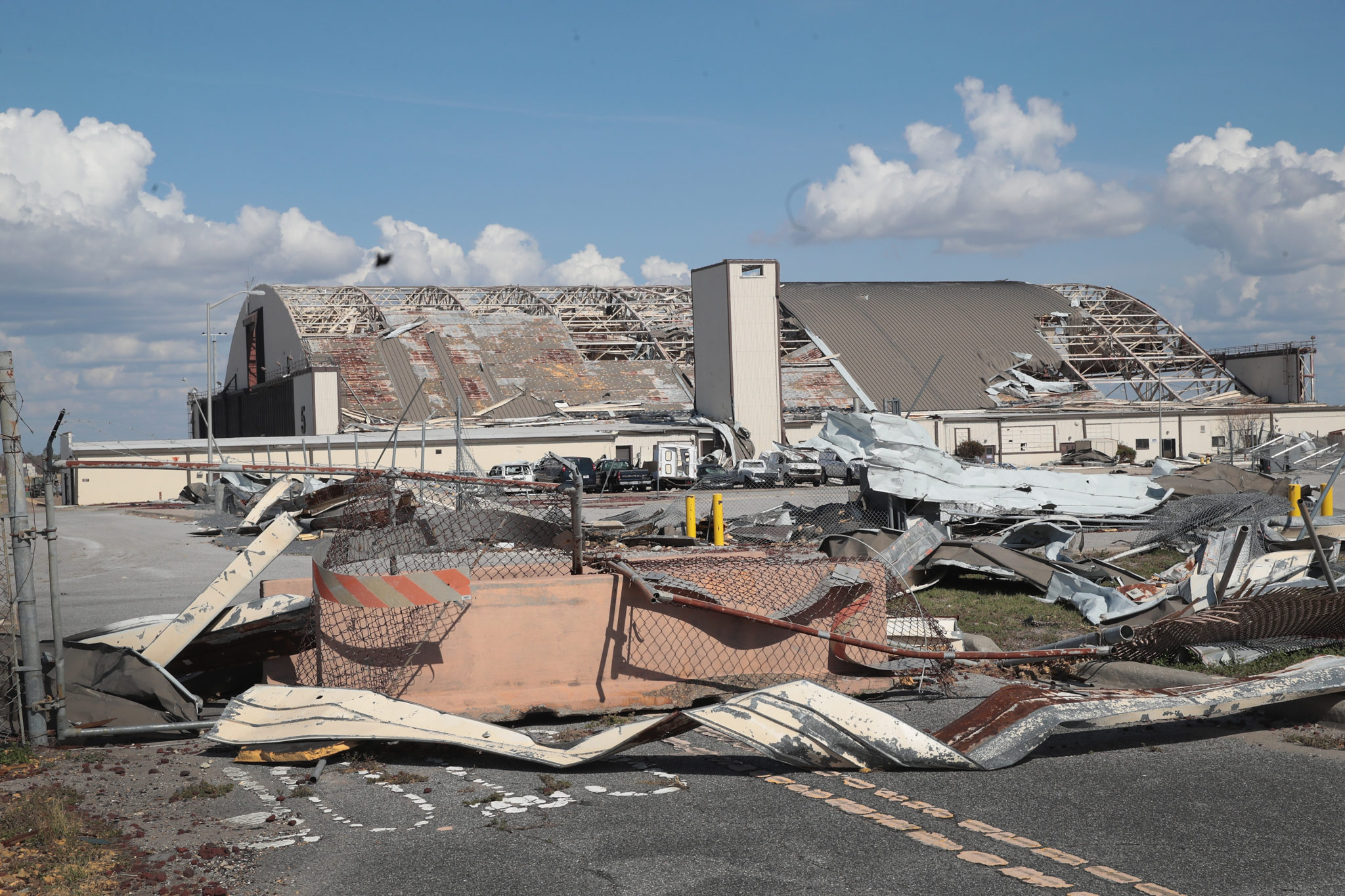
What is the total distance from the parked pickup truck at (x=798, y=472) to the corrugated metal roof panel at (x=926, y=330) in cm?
1608

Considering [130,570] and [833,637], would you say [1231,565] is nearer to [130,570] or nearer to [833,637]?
[833,637]

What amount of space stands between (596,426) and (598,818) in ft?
154

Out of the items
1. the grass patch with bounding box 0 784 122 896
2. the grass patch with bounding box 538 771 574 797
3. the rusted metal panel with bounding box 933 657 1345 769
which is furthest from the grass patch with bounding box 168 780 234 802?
the rusted metal panel with bounding box 933 657 1345 769

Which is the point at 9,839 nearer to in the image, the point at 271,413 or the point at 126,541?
the point at 126,541

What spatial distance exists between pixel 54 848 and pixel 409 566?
3883 mm

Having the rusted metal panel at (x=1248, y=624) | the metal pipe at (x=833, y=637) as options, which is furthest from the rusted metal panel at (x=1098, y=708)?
the rusted metal panel at (x=1248, y=624)

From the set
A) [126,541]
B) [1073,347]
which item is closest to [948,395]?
[1073,347]

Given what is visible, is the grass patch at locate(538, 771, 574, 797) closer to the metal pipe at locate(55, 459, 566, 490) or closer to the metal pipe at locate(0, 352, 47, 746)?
the metal pipe at locate(55, 459, 566, 490)

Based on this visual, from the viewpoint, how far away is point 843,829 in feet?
18.6

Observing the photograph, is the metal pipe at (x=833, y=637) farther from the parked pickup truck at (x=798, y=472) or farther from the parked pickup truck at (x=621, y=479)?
the parked pickup truck at (x=798, y=472)

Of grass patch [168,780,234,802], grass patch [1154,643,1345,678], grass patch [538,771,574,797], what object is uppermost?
grass patch [168,780,234,802]

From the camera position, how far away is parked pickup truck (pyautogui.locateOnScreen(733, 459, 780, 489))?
140ft

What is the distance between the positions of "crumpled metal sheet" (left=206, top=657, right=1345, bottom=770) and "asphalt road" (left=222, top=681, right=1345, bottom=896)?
0.15 metres

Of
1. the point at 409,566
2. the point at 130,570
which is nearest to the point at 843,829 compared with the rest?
the point at 409,566
